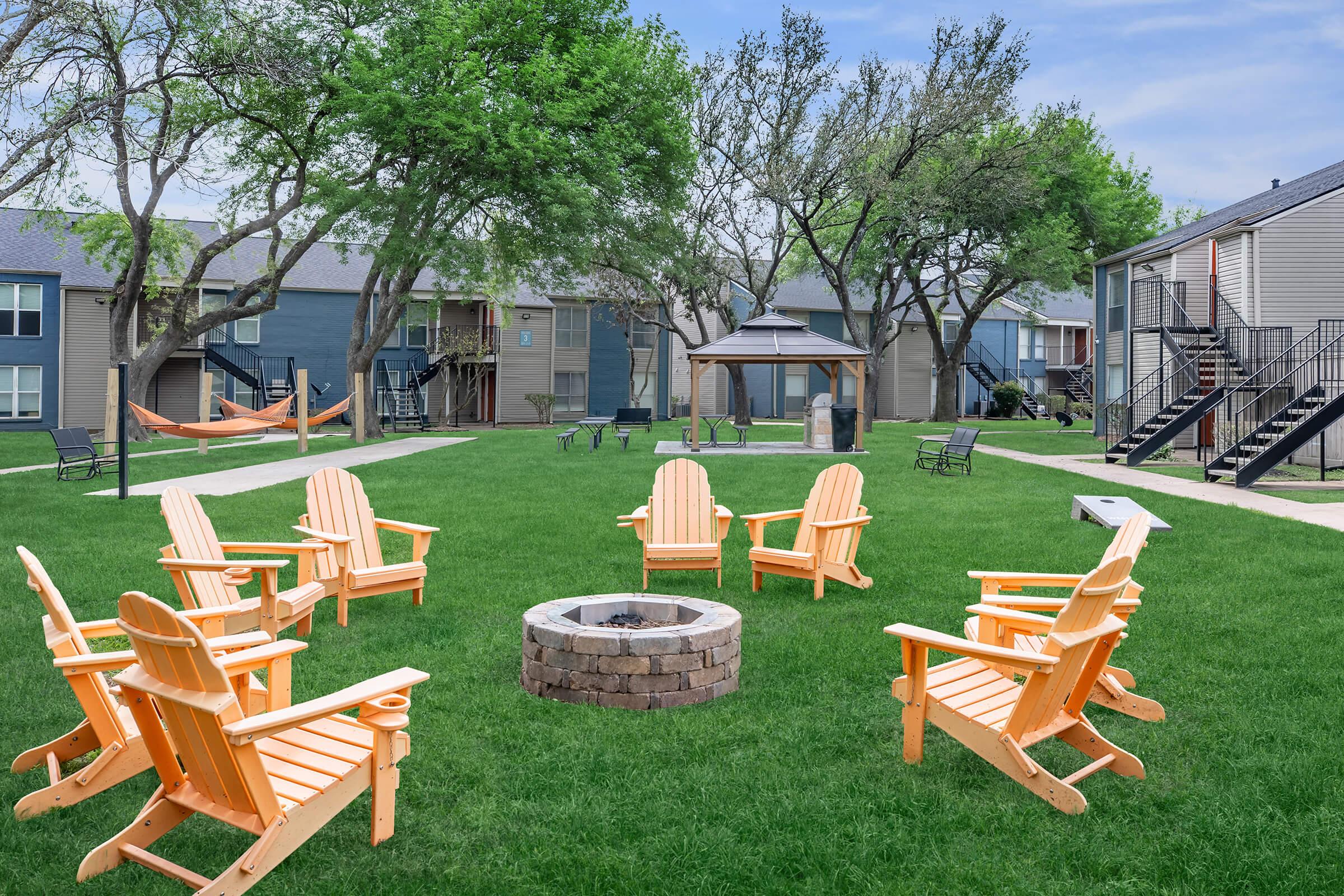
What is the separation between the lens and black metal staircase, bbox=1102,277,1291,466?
19.1 meters

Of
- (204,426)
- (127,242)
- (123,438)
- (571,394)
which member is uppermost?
(127,242)

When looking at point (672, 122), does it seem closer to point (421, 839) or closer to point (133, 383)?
point (133, 383)

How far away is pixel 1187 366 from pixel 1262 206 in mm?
5713

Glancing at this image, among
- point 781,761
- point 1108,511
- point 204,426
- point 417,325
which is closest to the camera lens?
point 781,761

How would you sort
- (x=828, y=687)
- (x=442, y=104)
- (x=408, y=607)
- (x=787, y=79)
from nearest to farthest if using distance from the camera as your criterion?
1. (x=828, y=687)
2. (x=408, y=607)
3. (x=442, y=104)
4. (x=787, y=79)

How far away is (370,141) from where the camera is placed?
24.4 m

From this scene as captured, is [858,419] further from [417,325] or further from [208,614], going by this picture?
[208,614]

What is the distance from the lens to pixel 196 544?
18.3 feet

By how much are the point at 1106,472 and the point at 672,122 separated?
16213 mm

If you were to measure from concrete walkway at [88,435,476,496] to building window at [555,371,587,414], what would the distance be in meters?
14.5

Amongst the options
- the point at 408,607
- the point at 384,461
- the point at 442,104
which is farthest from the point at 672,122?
the point at 408,607

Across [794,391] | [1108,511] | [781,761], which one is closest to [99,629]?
[781,761]

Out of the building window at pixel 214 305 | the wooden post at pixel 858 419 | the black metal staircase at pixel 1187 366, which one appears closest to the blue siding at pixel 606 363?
the building window at pixel 214 305

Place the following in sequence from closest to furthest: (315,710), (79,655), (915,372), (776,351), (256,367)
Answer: (315,710), (79,655), (776,351), (256,367), (915,372)
